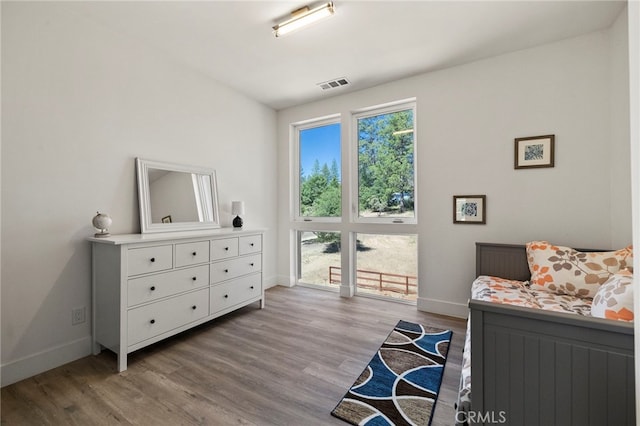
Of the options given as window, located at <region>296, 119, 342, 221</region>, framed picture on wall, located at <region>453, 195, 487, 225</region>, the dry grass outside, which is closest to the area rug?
the dry grass outside

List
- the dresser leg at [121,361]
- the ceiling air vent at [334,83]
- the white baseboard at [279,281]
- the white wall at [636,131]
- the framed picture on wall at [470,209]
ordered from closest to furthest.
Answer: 1. the white wall at [636,131]
2. the dresser leg at [121,361]
3. the framed picture on wall at [470,209]
4. the ceiling air vent at [334,83]
5. the white baseboard at [279,281]

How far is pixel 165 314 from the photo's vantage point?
6.95ft

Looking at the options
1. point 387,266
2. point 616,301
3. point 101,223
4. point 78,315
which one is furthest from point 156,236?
point 616,301

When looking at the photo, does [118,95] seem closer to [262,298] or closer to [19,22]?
[19,22]

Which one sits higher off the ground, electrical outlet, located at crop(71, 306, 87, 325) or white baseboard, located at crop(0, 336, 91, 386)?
electrical outlet, located at crop(71, 306, 87, 325)

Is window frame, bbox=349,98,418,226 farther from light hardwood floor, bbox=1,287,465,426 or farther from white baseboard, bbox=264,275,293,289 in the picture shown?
white baseboard, bbox=264,275,293,289

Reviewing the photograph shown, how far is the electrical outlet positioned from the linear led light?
8.88 feet

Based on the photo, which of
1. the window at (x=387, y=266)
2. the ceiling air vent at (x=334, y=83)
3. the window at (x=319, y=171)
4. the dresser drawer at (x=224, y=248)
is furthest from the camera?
the window at (x=319, y=171)

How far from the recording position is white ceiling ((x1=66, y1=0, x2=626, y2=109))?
1.99 metres

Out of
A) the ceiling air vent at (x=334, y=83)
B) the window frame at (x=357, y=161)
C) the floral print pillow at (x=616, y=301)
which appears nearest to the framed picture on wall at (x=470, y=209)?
the window frame at (x=357, y=161)

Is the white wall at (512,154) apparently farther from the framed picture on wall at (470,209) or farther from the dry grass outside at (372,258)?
the dry grass outside at (372,258)

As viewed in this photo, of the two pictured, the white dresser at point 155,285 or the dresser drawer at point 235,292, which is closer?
the white dresser at point 155,285

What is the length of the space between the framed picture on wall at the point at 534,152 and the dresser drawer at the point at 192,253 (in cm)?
305

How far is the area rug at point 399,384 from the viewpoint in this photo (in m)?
1.45
